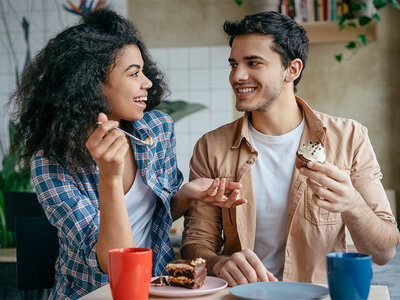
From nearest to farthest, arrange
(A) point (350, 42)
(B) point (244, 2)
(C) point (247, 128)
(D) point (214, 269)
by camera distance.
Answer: (D) point (214, 269)
(C) point (247, 128)
(A) point (350, 42)
(B) point (244, 2)

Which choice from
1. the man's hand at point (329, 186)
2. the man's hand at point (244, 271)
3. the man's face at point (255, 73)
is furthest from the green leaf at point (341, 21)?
the man's hand at point (244, 271)

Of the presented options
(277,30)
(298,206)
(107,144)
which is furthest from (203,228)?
(277,30)

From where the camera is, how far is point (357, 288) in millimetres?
973

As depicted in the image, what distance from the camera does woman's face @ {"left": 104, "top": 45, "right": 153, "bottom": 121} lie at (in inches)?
68.2

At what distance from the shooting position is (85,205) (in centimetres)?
157

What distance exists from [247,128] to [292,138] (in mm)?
165

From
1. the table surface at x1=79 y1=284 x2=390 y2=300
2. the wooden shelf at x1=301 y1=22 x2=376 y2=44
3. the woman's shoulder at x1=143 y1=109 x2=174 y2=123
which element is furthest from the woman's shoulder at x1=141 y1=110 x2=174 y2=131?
the wooden shelf at x1=301 y1=22 x2=376 y2=44

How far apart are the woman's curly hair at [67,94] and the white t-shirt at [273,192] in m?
0.56

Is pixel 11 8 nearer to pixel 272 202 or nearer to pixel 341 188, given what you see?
pixel 272 202

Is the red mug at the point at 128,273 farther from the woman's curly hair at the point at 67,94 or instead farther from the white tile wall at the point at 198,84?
the white tile wall at the point at 198,84

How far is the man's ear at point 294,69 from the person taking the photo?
198 cm

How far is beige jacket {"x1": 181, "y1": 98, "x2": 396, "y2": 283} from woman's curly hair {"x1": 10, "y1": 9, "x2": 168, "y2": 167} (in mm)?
421

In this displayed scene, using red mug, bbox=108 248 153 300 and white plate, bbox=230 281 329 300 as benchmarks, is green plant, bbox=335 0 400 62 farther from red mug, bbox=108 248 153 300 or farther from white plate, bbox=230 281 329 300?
red mug, bbox=108 248 153 300

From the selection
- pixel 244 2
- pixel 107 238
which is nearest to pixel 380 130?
pixel 244 2
